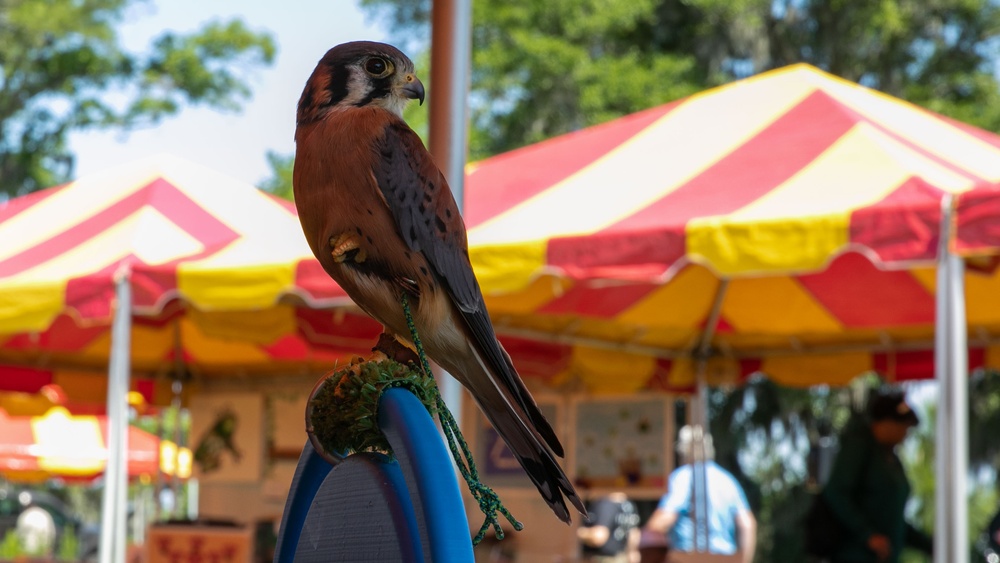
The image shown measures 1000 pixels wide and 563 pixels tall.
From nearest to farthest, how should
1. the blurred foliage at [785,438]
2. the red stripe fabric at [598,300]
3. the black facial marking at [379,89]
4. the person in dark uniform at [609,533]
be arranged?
1. the black facial marking at [379,89]
2. the red stripe fabric at [598,300]
3. the person in dark uniform at [609,533]
4. the blurred foliage at [785,438]

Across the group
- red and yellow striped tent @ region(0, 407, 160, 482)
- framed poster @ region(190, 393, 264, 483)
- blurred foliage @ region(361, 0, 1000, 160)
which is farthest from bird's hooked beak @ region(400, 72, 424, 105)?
blurred foliage @ region(361, 0, 1000, 160)

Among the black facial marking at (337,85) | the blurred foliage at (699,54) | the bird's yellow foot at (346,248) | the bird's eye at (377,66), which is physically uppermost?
the blurred foliage at (699,54)

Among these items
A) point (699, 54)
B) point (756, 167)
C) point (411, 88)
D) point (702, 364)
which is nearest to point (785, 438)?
point (699, 54)

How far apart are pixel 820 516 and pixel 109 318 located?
3.55 meters

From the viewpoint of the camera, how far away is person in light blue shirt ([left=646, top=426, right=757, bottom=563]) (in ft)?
24.9

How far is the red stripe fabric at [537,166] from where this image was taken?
18.6 ft

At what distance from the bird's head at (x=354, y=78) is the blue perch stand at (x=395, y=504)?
0.38m

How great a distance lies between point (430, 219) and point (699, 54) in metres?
16.9

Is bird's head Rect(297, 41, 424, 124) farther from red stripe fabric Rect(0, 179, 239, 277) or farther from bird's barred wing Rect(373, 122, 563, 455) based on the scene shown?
red stripe fabric Rect(0, 179, 239, 277)

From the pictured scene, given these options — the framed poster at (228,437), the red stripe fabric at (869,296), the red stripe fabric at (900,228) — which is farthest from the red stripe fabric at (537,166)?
the framed poster at (228,437)

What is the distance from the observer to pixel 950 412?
4082 millimetres

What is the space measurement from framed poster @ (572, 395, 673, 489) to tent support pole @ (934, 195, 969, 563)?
10.2ft

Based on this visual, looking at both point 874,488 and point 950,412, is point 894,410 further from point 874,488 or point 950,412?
point 950,412

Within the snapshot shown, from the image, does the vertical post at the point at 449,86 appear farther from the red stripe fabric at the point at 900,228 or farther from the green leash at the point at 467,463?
the green leash at the point at 467,463
